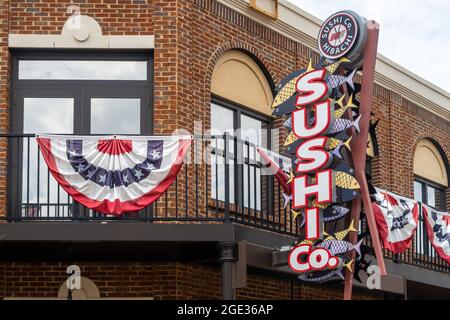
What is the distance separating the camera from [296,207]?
15.6 metres

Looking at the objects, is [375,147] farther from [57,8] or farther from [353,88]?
[57,8]

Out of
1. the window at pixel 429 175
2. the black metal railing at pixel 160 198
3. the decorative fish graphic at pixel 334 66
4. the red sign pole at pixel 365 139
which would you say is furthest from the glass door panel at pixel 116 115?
the window at pixel 429 175

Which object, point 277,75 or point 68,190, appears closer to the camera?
point 68,190

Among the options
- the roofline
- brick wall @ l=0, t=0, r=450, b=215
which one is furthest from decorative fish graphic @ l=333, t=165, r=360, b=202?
the roofline

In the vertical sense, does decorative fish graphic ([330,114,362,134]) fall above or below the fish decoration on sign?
above

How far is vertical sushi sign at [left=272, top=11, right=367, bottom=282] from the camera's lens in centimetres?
1534

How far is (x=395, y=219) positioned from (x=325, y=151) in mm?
3591

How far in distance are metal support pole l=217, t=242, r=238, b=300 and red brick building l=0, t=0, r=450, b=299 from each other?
15 mm

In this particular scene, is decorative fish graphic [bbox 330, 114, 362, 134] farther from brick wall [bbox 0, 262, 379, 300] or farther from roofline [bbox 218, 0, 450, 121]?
roofline [bbox 218, 0, 450, 121]

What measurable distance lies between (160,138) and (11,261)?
9.72 ft

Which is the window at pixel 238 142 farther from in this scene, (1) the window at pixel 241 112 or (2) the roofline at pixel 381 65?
(2) the roofline at pixel 381 65

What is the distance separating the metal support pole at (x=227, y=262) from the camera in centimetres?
1473
